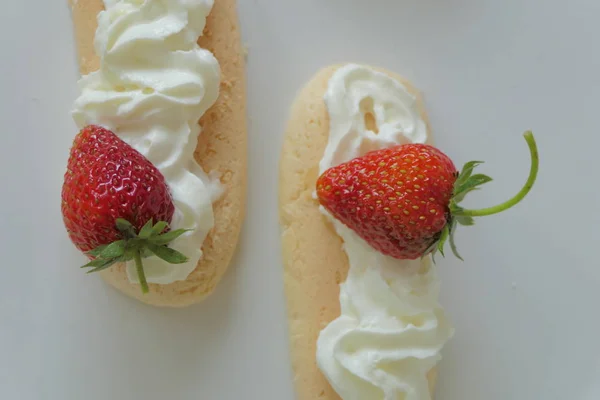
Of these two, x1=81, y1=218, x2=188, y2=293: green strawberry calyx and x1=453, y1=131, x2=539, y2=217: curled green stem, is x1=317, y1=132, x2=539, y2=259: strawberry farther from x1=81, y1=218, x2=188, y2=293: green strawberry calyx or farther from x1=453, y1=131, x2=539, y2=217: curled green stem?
x1=81, y1=218, x2=188, y2=293: green strawberry calyx

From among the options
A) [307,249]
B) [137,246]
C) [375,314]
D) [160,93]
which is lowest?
[375,314]

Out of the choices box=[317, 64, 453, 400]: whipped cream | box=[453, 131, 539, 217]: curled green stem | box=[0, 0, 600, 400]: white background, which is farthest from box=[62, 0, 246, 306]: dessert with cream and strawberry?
box=[453, 131, 539, 217]: curled green stem

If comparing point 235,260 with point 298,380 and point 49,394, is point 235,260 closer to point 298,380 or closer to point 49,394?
point 298,380

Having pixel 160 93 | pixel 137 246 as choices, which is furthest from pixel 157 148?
pixel 137 246

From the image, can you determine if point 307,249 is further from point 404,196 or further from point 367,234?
point 404,196

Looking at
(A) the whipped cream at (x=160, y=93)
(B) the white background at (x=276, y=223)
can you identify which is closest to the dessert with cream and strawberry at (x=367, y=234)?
(B) the white background at (x=276, y=223)

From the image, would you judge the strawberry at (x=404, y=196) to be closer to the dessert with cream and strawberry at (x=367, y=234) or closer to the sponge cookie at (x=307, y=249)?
the dessert with cream and strawberry at (x=367, y=234)

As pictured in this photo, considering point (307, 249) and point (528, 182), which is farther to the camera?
point (307, 249)
